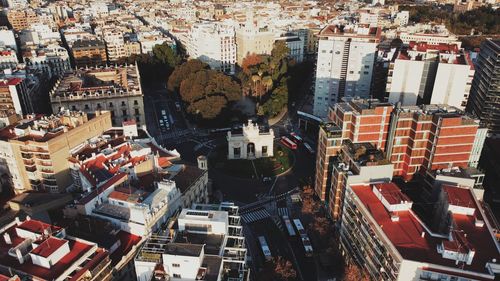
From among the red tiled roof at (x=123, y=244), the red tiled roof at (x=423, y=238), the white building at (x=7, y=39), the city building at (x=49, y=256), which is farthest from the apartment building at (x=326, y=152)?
the white building at (x=7, y=39)

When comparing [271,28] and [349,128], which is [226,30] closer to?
[271,28]

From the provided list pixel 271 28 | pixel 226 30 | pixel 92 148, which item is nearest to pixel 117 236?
pixel 92 148

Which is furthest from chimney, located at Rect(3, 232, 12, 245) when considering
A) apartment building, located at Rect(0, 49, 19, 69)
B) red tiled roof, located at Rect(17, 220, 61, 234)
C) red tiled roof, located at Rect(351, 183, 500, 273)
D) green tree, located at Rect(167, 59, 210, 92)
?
apartment building, located at Rect(0, 49, 19, 69)

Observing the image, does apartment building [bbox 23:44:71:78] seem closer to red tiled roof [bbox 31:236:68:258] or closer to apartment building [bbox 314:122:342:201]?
apartment building [bbox 314:122:342:201]

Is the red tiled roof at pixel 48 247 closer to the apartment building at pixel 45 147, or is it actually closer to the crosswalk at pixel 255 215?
the apartment building at pixel 45 147

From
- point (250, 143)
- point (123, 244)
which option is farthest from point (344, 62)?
point (123, 244)

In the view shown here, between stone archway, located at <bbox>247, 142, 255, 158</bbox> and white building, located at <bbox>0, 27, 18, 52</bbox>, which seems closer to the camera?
stone archway, located at <bbox>247, 142, 255, 158</bbox>

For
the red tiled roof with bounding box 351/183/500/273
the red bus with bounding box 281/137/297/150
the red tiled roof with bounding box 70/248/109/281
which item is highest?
the red tiled roof with bounding box 70/248/109/281
